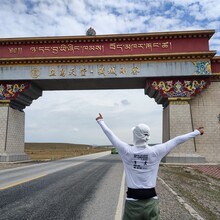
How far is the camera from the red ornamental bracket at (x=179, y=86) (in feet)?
68.3

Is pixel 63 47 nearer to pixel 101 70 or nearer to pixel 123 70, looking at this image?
pixel 101 70

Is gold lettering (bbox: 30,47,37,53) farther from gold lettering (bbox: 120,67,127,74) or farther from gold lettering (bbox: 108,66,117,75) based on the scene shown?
gold lettering (bbox: 120,67,127,74)

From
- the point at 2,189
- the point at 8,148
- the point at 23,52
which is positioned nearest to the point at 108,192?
the point at 2,189

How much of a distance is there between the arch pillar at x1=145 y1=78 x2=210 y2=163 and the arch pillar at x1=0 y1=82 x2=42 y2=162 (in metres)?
10.9

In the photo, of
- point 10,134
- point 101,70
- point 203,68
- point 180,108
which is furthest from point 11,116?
point 203,68

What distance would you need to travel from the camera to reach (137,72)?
2128 centimetres

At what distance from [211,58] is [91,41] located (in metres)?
9.91

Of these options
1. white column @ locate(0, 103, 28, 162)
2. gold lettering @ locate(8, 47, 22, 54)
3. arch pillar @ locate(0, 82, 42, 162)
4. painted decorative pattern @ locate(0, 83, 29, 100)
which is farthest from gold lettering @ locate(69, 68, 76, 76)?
white column @ locate(0, 103, 28, 162)

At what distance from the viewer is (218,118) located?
2073 cm

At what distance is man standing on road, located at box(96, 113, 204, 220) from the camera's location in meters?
2.61

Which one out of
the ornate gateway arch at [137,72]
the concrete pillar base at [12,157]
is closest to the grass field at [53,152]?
the concrete pillar base at [12,157]

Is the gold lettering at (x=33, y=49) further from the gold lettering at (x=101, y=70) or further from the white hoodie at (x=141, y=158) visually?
the white hoodie at (x=141, y=158)

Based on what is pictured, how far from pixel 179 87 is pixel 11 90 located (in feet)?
46.0

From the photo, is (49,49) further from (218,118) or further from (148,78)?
(218,118)
